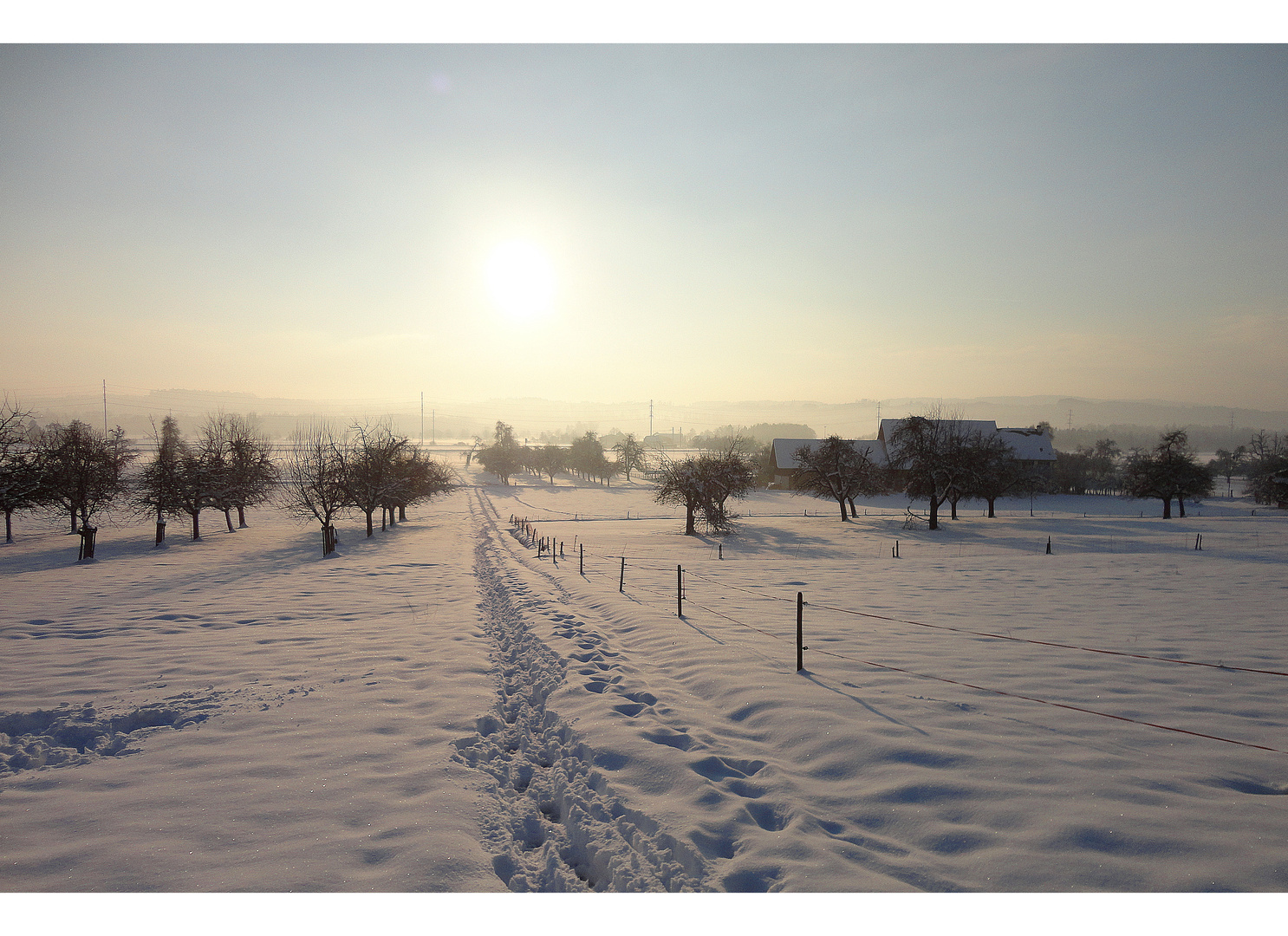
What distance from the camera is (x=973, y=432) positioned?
62344 millimetres

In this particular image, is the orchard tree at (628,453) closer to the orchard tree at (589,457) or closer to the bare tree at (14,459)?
the orchard tree at (589,457)

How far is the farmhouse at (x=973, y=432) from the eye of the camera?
219 feet

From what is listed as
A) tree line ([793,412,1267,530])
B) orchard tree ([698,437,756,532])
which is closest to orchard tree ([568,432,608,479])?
tree line ([793,412,1267,530])

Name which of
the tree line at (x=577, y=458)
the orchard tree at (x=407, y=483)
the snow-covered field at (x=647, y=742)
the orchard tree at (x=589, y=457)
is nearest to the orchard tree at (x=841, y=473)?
the snow-covered field at (x=647, y=742)

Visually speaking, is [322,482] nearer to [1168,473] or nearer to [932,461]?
[932,461]

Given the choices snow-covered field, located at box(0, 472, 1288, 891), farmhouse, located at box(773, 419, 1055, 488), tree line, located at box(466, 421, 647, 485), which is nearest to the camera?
snow-covered field, located at box(0, 472, 1288, 891)

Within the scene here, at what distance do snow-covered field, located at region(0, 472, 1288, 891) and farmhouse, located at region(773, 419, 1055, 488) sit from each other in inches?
2250

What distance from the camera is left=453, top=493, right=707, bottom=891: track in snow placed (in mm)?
4051

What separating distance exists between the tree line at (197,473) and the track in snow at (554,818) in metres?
22.4

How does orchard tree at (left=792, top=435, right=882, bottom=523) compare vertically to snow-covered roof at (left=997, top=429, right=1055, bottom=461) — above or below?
below

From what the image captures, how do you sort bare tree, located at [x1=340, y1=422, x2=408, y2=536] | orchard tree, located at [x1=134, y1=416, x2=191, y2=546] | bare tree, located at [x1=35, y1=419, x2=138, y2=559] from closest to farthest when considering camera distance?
bare tree, located at [x1=35, y1=419, x2=138, y2=559], orchard tree, located at [x1=134, y1=416, x2=191, y2=546], bare tree, located at [x1=340, y1=422, x2=408, y2=536]

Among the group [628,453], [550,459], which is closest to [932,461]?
[628,453]

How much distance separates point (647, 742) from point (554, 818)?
1397 millimetres

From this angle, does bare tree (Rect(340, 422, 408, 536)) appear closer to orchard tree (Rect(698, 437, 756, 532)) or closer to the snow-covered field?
the snow-covered field
